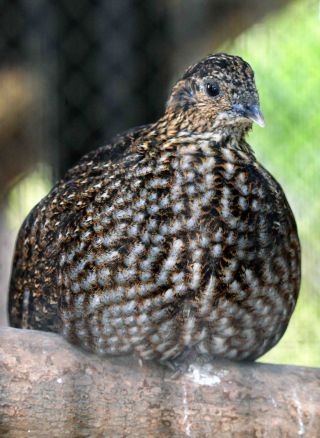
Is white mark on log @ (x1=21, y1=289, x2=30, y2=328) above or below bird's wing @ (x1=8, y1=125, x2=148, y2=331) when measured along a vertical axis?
below

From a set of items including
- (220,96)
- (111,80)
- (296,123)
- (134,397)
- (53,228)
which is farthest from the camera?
(111,80)

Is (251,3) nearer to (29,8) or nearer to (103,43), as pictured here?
(103,43)

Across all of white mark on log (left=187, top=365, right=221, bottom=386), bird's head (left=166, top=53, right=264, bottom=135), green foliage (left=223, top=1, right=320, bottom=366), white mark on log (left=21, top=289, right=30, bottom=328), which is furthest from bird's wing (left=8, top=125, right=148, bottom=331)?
green foliage (left=223, top=1, right=320, bottom=366)

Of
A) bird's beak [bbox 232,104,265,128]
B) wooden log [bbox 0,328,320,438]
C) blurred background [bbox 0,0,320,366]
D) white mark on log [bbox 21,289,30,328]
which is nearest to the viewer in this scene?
wooden log [bbox 0,328,320,438]

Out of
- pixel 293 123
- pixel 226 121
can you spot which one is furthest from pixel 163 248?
pixel 293 123

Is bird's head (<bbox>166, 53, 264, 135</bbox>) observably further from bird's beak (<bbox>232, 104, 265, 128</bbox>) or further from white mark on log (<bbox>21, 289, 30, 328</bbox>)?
white mark on log (<bbox>21, 289, 30, 328</bbox>)

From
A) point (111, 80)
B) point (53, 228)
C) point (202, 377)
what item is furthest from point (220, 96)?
point (111, 80)

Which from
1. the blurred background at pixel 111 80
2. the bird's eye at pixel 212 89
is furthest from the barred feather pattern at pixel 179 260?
the blurred background at pixel 111 80

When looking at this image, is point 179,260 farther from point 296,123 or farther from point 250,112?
point 296,123

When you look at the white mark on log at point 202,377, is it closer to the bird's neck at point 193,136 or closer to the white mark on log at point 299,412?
the white mark on log at point 299,412
